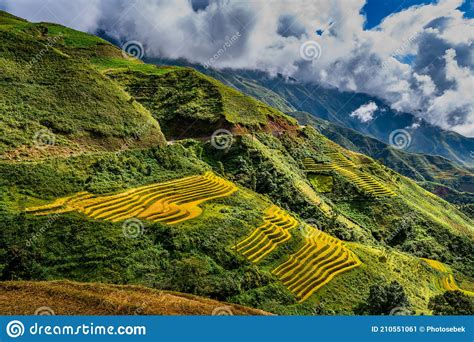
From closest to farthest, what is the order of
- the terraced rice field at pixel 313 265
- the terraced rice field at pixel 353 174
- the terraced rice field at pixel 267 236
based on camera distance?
the terraced rice field at pixel 313 265 < the terraced rice field at pixel 267 236 < the terraced rice field at pixel 353 174

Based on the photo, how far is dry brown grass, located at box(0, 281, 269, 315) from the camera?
80.4 ft

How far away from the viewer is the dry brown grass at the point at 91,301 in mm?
24500

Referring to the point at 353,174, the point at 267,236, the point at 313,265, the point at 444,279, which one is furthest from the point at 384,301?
the point at 353,174

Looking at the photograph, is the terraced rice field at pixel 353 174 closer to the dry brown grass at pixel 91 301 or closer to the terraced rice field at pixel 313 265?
the terraced rice field at pixel 313 265

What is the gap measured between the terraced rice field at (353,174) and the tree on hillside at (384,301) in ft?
191

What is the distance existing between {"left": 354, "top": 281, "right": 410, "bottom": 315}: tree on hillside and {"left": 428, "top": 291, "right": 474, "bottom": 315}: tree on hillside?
20.7ft

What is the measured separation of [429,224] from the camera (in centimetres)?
9800

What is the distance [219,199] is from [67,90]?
3227cm

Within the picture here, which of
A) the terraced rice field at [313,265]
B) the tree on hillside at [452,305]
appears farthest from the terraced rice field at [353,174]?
the tree on hillside at [452,305]

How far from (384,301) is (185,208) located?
25.0 m

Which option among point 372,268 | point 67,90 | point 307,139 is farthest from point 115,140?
point 307,139

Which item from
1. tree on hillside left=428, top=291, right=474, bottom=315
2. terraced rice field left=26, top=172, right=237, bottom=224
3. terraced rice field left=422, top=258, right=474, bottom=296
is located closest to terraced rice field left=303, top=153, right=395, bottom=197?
terraced rice field left=422, top=258, right=474, bottom=296

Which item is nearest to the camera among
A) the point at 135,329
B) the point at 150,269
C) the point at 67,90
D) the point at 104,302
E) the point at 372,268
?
the point at 135,329

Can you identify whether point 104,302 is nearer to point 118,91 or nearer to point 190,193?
point 190,193
